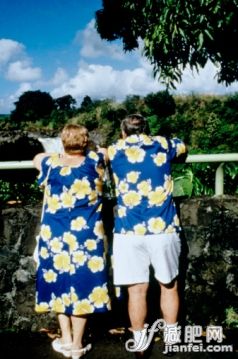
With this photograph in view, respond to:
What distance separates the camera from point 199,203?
12.3 feet

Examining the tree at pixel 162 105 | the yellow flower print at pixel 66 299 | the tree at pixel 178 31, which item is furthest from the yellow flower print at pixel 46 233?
the tree at pixel 162 105

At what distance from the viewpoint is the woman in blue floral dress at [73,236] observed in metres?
3.17

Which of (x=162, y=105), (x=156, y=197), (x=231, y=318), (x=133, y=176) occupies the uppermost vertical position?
(x=162, y=105)

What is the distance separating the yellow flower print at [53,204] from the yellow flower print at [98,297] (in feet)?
2.20

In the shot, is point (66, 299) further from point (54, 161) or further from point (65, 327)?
point (54, 161)

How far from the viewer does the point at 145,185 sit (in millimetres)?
3137

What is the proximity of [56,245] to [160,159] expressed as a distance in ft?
3.25

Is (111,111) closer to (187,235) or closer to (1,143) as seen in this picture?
(1,143)

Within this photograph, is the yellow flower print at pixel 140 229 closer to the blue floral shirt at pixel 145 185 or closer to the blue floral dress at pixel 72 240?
the blue floral shirt at pixel 145 185

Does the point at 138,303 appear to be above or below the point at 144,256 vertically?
below

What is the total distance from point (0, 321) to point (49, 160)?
1.60m

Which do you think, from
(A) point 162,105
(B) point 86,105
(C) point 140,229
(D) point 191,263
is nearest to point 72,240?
(C) point 140,229

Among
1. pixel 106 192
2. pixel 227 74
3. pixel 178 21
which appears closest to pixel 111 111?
pixel 227 74

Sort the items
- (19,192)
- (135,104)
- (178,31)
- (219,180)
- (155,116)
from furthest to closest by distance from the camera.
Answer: (135,104), (155,116), (178,31), (19,192), (219,180)
